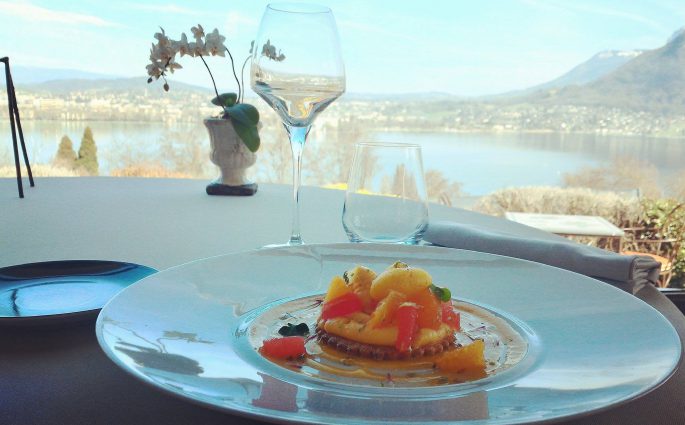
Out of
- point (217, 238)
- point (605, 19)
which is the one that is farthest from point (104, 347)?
point (605, 19)

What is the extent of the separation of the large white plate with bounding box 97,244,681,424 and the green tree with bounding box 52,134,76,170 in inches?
292

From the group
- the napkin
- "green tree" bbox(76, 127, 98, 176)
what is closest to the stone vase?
the napkin

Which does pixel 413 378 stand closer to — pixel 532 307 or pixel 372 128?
pixel 532 307

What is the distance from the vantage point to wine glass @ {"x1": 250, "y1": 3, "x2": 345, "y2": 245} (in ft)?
3.84

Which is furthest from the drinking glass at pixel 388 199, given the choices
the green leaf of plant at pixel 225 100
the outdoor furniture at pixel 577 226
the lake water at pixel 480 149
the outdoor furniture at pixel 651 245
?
the lake water at pixel 480 149

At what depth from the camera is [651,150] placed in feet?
24.9

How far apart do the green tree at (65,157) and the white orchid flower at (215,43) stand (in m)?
6.61

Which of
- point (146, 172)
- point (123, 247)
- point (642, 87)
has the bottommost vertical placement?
point (146, 172)

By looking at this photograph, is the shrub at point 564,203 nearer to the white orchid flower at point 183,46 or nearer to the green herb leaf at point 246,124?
the green herb leaf at point 246,124

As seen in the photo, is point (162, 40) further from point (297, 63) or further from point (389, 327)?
point (389, 327)

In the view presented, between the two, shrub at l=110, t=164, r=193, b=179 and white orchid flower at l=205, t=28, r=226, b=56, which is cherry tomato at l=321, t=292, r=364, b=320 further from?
shrub at l=110, t=164, r=193, b=179

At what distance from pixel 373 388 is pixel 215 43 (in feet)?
4.29

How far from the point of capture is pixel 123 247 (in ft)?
4.36

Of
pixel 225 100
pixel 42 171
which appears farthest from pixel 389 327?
A: pixel 42 171
